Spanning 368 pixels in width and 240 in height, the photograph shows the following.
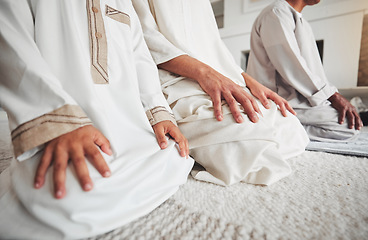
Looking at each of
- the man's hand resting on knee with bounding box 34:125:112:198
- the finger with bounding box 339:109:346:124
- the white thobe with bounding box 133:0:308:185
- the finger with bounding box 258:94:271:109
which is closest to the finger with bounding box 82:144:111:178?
the man's hand resting on knee with bounding box 34:125:112:198

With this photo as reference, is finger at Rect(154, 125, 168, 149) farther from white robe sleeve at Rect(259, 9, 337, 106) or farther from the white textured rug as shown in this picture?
white robe sleeve at Rect(259, 9, 337, 106)

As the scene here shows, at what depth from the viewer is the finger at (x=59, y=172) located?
0.92ft

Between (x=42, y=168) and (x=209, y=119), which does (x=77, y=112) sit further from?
(x=209, y=119)

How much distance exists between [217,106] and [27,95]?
0.44 meters

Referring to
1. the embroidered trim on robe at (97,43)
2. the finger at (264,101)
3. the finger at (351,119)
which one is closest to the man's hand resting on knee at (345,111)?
the finger at (351,119)

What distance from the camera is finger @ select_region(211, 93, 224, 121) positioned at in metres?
0.54

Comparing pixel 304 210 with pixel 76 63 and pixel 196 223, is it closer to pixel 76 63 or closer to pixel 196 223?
pixel 196 223

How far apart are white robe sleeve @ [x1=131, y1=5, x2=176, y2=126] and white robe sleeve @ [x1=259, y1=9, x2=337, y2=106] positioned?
81 centimetres

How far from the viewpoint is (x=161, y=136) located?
461 mm

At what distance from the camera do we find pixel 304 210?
1.32 feet

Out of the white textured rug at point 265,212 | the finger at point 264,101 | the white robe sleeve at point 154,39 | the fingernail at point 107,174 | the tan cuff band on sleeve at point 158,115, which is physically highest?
the white robe sleeve at point 154,39

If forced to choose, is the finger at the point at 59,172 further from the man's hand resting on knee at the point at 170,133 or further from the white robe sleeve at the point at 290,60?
the white robe sleeve at the point at 290,60

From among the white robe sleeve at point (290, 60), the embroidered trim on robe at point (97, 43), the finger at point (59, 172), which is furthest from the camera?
the white robe sleeve at point (290, 60)

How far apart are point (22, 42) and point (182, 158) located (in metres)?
0.41
